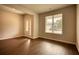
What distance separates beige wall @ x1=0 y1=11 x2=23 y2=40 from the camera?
16.6ft

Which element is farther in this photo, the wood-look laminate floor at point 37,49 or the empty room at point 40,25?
the empty room at point 40,25

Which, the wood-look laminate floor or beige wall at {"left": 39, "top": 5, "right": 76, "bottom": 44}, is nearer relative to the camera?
the wood-look laminate floor

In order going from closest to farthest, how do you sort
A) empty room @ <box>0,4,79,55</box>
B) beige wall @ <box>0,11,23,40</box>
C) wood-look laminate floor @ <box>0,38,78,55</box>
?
1. wood-look laminate floor @ <box>0,38,78,55</box>
2. empty room @ <box>0,4,79,55</box>
3. beige wall @ <box>0,11,23,40</box>

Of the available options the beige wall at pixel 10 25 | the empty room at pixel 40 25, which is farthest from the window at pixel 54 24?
the beige wall at pixel 10 25

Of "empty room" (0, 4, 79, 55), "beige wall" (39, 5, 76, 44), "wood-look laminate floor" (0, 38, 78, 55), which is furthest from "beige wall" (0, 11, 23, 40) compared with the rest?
"beige wall" (39, 5, 76, 44)

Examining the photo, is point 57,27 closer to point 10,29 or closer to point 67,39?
point 67,39

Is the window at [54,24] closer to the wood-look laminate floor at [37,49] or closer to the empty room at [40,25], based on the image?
the empty room at [40,25]

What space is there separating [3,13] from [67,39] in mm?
5263

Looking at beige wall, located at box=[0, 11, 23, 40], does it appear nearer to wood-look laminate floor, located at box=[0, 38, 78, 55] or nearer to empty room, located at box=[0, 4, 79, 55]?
empty room, located at box=[0, 4, 79, 55]

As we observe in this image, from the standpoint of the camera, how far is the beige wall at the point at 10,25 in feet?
16.6

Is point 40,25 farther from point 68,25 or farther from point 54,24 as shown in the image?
point 68,25

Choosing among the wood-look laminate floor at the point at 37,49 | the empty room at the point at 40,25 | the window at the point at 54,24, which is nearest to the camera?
the wood-look laminate floor at the point at 37,49
